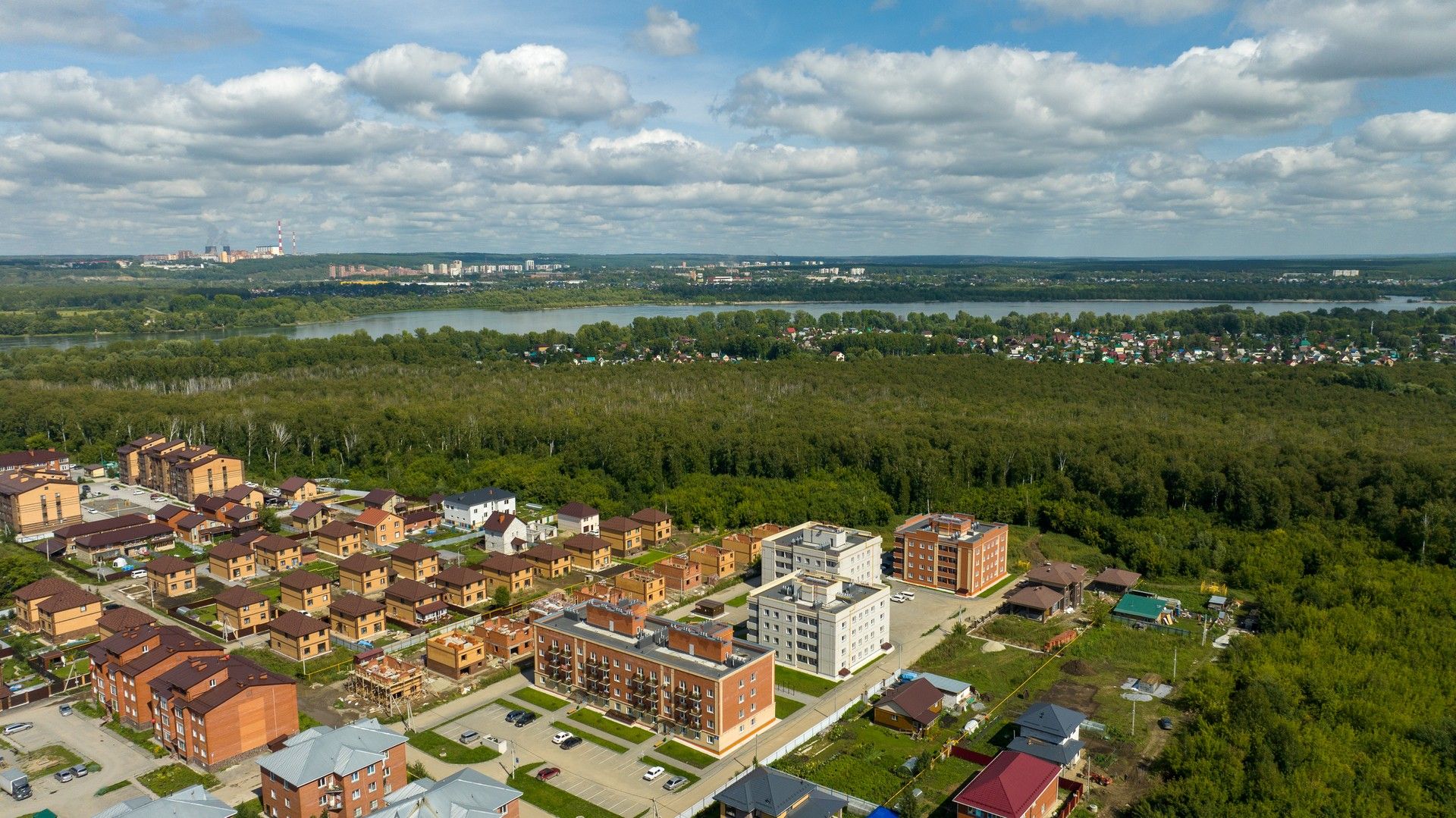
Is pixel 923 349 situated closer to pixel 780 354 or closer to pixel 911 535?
pixel 780 354

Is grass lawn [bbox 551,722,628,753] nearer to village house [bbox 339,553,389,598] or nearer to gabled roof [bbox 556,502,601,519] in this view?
village house [bbox 339,553,389,598]

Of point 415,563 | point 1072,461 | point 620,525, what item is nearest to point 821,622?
point 620,525

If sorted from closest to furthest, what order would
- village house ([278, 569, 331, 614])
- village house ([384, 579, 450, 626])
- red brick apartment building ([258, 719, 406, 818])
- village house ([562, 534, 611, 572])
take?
red brick apartment building ([258, 719, 406, 818]) → village house ([384, 579, 450, 626]) → village house ([278, 569, 331, 614]) → village house ([562, 534, 611, 572])

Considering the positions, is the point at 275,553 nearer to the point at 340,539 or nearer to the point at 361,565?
the point at 340,539

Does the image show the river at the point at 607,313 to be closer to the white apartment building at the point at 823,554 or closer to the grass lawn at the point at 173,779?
the white apartment building at the point at 823,554

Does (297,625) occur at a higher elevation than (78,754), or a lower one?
higher

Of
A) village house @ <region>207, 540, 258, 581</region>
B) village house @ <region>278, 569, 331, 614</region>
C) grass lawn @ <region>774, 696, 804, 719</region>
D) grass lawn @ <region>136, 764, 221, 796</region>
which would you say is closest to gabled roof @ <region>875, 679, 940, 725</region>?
grass lawn @ <region>774, 696, 804, 719</region>
